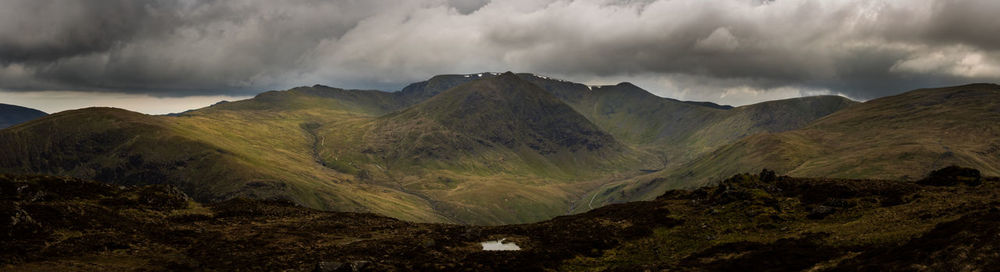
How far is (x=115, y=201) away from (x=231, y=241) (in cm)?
2089

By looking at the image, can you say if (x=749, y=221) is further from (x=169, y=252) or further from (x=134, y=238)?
(x=134, y=238)

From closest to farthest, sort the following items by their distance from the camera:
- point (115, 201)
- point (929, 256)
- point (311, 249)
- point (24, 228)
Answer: point (929, 256)
point (24, 228)
point (311, 249)
point (115, 201)

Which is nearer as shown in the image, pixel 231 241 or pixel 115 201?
pixel 231 241

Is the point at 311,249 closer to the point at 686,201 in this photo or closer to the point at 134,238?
the point at 134,238

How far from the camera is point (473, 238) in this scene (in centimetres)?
5434

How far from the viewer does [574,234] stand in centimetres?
5531

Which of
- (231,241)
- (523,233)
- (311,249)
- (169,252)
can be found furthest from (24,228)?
(523,233)

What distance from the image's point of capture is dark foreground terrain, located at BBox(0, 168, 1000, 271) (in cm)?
3575

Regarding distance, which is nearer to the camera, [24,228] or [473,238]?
[24,228]

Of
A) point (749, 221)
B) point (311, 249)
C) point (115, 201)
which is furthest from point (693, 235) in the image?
point (115, 201)

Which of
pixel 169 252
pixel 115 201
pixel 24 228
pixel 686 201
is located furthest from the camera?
pixel 686 201

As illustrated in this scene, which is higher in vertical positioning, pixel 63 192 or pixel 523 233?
pixel 63 192

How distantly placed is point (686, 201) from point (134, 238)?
62783 millimetres

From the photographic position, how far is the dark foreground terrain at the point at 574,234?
35750 mm
